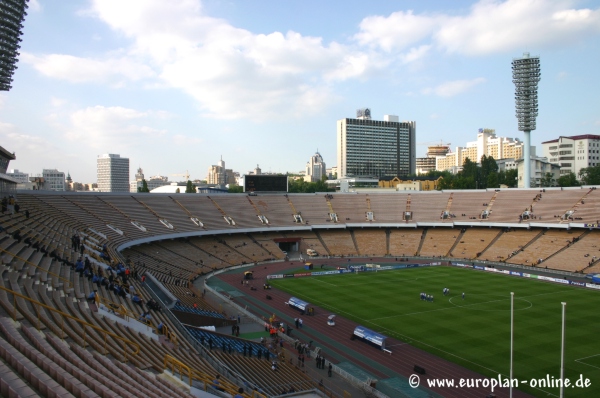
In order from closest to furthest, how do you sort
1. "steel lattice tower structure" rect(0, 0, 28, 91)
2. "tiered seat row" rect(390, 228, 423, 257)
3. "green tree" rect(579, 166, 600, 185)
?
"steel lattice tower structure" rect(0, 0, 28, 91) < "tiered seat row" rect(390, 228, 423, 257) < "green tree" rect(579, 166, 600, 185)

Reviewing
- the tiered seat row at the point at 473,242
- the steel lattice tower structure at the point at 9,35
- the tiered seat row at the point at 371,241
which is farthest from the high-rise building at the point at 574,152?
the steel lattice tower structure at the point at 9,35

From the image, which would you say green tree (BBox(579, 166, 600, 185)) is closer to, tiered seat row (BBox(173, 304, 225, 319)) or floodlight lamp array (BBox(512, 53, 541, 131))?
floodlight lamp array (BBox(512, 53, 541, 131))

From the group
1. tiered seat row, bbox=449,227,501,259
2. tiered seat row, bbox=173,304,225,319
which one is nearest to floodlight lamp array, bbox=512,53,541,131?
tiered seat row, bbox=449,227,501,259

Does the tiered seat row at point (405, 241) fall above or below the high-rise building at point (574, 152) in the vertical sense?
below

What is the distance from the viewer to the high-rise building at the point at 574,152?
409 ft

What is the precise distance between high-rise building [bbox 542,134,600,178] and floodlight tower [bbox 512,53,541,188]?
5516cm

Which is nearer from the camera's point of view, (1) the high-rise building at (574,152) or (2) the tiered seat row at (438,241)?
(2) the tiered seat row at (438,241)

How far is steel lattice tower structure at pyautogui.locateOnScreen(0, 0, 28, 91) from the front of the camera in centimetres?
4016

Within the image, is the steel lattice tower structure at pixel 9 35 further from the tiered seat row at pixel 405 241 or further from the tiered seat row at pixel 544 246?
the tiered seat row at pixel 544 246

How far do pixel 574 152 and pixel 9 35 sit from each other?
134m

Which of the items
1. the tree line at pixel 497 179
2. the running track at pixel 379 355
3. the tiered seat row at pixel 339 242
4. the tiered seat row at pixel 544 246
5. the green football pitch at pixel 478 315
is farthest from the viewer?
the tree line at pixel 497 179

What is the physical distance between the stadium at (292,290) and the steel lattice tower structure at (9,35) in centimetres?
1141

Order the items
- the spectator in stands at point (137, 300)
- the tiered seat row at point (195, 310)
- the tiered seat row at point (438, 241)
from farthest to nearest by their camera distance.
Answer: the tiered seat row at point (438, 241) → the tiered seat row at point (195, 310) → the spectator in stands at point (137, 300)

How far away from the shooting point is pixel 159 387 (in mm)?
11648
